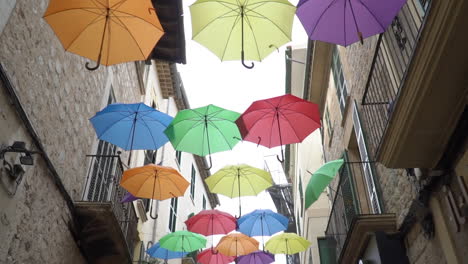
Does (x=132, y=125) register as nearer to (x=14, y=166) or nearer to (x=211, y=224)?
(x=14, y=166)

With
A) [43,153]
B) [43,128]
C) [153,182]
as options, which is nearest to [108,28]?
[43,128]

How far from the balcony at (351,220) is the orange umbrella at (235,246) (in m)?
2.80

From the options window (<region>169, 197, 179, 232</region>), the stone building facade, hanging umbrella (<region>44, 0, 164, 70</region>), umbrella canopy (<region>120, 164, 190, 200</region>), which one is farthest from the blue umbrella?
window (<region>169, 197, 179, 232</region>)

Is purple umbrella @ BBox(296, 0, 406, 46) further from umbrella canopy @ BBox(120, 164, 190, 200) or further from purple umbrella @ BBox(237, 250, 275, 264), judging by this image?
purple umbrella @ BBox(237, 250, 275, 264)

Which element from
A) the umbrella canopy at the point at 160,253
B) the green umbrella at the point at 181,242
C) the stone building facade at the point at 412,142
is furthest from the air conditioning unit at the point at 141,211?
the stone building facade at the point at 412,142

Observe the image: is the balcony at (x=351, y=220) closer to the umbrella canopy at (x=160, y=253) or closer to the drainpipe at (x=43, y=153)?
the umbrella canopy at (x=160, y=253)

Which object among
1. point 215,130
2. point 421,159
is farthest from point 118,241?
point 421,159

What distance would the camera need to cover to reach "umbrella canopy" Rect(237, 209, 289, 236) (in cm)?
1323

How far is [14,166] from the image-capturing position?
5.88 m

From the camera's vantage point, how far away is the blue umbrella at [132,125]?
855cm

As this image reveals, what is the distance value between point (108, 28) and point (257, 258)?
38.5 feet

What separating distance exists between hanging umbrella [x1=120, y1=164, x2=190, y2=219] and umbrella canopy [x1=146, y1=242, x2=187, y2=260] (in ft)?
13.2

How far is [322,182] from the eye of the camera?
938cm

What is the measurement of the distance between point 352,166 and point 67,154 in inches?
256
